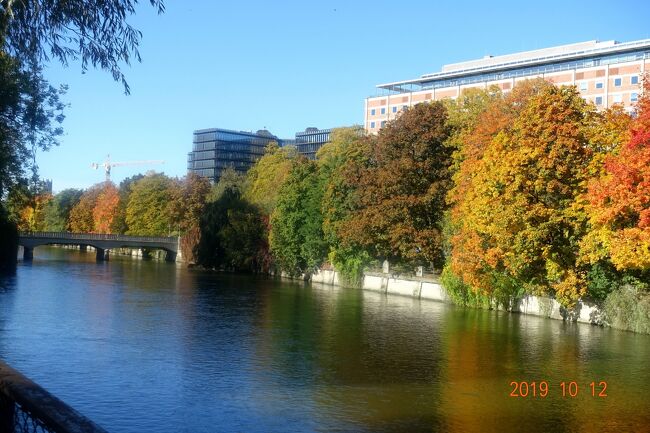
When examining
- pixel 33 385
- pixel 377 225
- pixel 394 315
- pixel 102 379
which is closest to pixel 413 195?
pixel 377 225

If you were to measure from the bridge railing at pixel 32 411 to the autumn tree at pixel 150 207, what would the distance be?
10755 cm

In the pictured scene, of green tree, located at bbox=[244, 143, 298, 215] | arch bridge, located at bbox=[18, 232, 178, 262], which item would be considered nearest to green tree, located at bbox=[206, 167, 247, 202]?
green tree, located at bbox=[244, 143, 298, 215]

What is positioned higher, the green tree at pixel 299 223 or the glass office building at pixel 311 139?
the glass office building at pixel 311 139

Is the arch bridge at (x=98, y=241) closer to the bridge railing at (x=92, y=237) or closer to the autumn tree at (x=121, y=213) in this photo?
the bridge railing at (x=92, y=237)

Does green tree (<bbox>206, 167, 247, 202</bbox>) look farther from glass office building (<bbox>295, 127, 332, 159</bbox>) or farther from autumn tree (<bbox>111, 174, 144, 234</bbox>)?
glass office building (<bbox>295, 127, 332, 159</bbox>)

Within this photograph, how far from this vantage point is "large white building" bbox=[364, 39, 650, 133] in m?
91.8

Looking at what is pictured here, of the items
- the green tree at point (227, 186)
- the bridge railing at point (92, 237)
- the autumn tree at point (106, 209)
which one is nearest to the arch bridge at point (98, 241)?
the bridge railing at point (92, 237)

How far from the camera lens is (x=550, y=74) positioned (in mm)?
100125

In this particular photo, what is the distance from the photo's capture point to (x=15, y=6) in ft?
43.2

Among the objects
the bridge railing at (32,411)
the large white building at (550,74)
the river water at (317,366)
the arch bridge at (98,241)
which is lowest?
the river water at (317,366)

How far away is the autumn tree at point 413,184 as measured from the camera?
5450cm

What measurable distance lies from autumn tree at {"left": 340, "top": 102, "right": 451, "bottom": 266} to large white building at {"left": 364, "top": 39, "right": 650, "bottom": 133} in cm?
3193

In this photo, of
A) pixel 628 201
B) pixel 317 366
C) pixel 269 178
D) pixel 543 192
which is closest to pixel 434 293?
pixel 543 192

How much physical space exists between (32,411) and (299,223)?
67.7 meters
